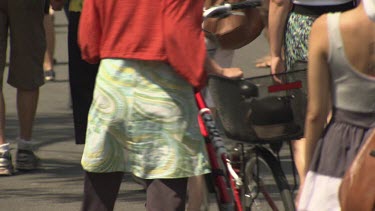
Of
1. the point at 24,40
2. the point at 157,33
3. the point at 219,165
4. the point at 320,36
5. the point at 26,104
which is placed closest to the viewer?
the point at 320,36

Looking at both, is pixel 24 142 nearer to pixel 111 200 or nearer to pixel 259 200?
pixel 259 200

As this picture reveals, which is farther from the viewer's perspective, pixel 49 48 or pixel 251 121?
pixel 49 48

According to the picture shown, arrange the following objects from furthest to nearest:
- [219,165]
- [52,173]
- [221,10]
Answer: [52,173] → [221,10] → [219,165]

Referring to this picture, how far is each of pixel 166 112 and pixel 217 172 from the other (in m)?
0.67

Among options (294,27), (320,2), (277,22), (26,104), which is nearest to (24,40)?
(26,104)

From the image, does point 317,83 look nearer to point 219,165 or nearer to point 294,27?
point 219,165

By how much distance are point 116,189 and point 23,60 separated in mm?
3225

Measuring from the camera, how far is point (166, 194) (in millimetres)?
4543

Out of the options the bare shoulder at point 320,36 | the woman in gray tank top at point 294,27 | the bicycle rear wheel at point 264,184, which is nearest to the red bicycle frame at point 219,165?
the bicycle rear wheel at point 264,184

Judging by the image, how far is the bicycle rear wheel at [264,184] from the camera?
540cm

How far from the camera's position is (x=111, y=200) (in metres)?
4.71

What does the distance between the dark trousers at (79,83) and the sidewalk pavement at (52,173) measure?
545 millimetres

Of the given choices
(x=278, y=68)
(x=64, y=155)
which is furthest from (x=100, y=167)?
(x=64, y=155)

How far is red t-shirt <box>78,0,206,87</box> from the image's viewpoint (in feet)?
14.4
